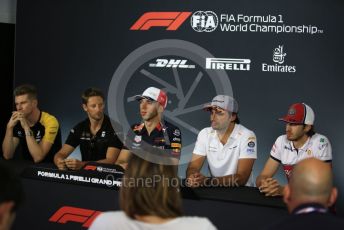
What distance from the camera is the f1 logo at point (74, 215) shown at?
229cm

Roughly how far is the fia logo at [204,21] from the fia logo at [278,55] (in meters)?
0.59

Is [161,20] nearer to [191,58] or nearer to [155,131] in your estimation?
[191,58]

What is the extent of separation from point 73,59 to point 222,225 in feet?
10.1

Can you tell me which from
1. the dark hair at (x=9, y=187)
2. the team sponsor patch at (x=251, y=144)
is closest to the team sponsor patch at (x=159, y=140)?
the team sponsor patch at (x=251, y=144)

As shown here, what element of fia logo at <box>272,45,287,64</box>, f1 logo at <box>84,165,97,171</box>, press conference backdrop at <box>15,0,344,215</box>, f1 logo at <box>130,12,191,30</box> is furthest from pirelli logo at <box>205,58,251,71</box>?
f1 logo at <box>84,165,97,171</box>

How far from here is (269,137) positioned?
4117mm

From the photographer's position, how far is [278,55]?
4.02 m

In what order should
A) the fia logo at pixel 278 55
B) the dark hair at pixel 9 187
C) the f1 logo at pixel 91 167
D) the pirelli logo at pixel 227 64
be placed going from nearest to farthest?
the dark hair at pixel 9 187
the f1 logo at pixel 91 167
the fia logo at pixel 278 55
the pirelli logo at pixel 227 64

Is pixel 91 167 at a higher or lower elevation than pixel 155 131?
lower

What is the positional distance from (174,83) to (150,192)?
300cm

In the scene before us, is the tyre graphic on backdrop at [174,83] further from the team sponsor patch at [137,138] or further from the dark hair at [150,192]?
the dark hair at [150,192]

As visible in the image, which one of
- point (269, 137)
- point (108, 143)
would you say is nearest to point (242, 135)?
point (269, 137)

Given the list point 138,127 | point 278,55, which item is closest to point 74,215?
point 138,127

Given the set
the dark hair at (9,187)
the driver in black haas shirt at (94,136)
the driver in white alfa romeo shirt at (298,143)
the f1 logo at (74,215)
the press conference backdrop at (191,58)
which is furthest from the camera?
the press conference backdrop at (191,58)
